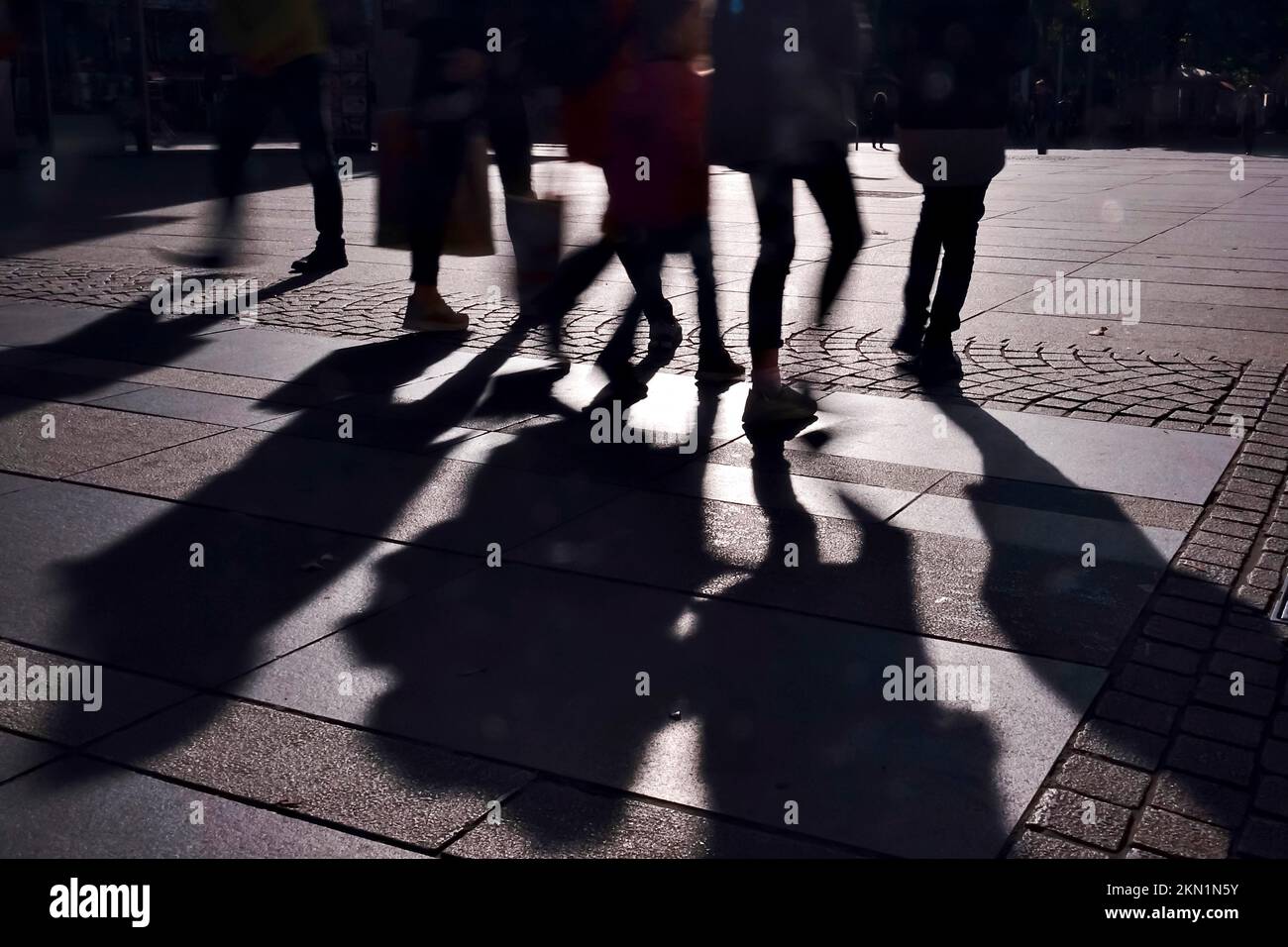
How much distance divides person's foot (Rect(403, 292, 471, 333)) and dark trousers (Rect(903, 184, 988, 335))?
2257 millimetres

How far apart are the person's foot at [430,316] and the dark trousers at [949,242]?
7.40ft

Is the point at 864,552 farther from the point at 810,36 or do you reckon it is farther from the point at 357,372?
the point at 357,372

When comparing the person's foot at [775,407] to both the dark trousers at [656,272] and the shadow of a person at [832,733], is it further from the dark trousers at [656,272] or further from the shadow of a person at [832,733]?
the shadow of a person at [832,733]

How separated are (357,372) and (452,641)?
3.05m

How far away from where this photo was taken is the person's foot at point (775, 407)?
5.30 meters

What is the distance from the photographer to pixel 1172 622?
359 cm

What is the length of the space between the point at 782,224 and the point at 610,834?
305 cm

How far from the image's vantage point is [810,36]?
514 cm

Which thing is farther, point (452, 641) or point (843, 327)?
point (843, 327)

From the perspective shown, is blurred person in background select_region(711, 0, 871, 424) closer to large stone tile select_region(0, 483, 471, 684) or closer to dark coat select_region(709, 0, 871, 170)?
dark coat select_region(709, 0, 871, 170)

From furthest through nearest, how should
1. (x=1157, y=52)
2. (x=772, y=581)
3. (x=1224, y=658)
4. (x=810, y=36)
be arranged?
(x=1157, y=52) < (x=810, y=36) < (x=772, y=581) < (x=1224, y=658)

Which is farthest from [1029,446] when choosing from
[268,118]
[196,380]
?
[268,118]

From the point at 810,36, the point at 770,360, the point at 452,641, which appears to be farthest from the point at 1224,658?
the point at 810,36
